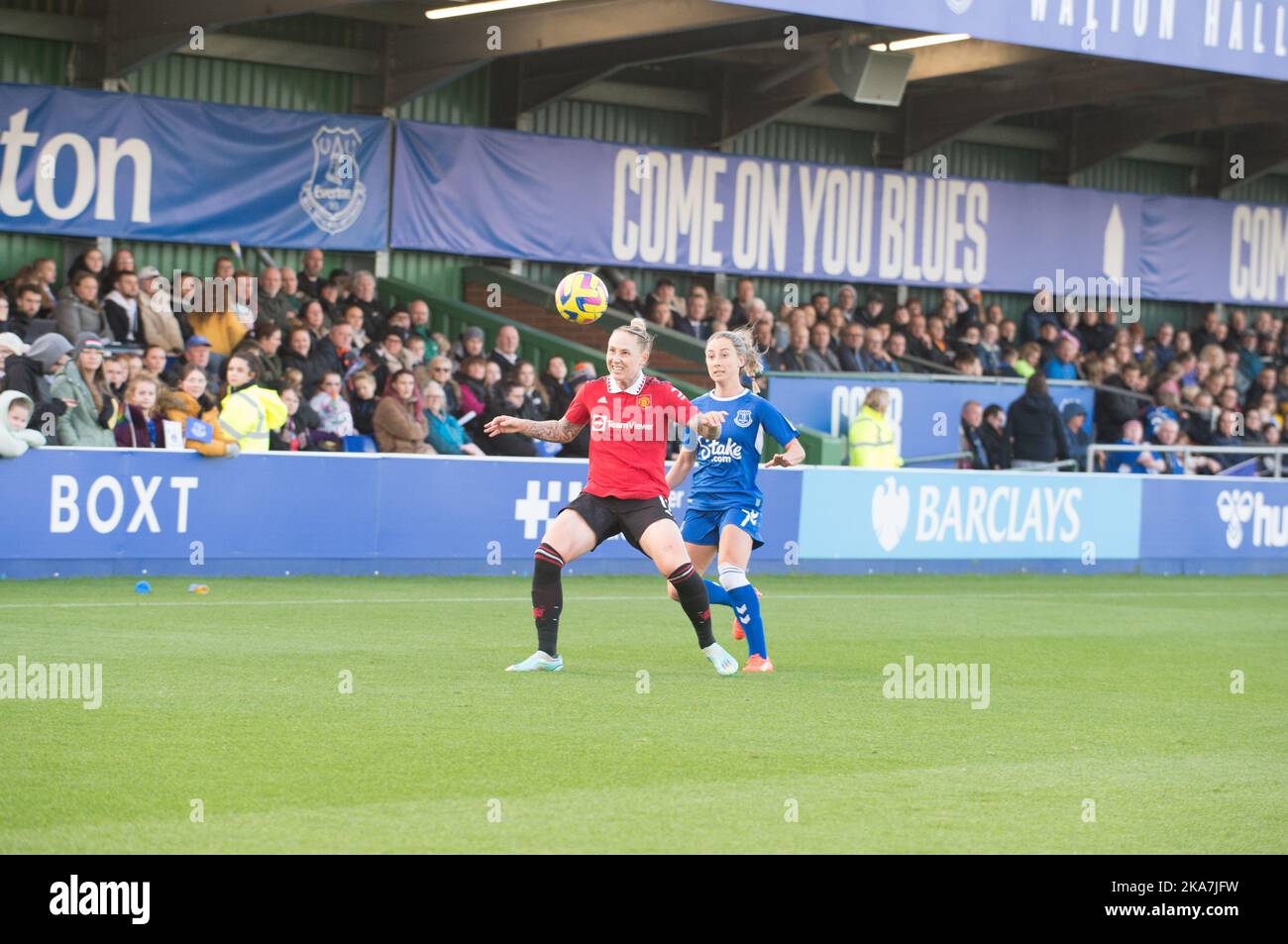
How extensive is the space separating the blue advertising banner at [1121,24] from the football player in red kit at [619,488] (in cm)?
978

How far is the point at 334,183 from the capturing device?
22.8 meters

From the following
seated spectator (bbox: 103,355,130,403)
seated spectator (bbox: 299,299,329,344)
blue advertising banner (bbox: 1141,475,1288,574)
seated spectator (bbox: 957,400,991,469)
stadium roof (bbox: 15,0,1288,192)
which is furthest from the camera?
seated spectator (bbox: 957,400,991,469)

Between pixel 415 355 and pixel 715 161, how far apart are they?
729 centimetres

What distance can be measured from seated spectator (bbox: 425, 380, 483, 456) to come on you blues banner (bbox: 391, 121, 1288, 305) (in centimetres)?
513

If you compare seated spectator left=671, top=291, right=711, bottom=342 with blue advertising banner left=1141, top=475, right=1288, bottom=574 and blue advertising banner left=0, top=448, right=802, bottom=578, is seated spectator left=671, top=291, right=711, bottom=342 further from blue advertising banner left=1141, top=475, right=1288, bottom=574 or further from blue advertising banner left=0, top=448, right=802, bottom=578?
blue advertising banner left=1141, top=475, right=1288, bottom=574

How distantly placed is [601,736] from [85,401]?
8.79 metres

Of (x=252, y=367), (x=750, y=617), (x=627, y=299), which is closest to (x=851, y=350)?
(x=627, y=299)

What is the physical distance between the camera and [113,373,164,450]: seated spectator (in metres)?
16.3

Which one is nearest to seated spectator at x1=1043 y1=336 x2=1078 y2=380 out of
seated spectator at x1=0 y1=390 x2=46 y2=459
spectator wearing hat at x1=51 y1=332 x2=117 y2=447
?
spectator wearing hat at x1=51 y1=332 x2=117 y2=447

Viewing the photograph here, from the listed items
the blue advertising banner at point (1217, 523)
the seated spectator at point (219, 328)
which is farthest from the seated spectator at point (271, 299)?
the blue advertising banner at point (1217, 523)

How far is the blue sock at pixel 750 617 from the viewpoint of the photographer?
1155cm

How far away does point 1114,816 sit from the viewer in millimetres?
7441

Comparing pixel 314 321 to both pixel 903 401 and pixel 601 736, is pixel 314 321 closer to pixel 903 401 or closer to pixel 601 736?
pixel 903 401

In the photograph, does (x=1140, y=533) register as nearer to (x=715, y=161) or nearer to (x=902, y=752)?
(x=715, y=161)
